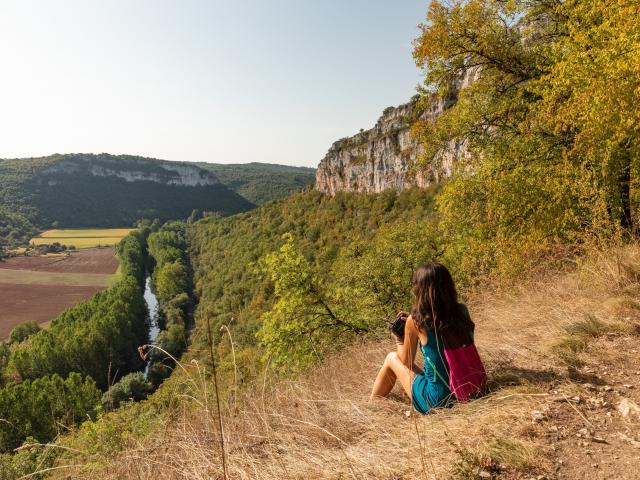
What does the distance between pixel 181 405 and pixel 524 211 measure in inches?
282

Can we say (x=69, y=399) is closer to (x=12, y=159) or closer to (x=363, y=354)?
(x=363, y=354)

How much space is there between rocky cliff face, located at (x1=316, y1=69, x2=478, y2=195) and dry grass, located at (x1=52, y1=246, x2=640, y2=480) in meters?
52.9

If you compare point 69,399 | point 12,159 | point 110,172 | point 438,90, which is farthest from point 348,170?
point 12,159

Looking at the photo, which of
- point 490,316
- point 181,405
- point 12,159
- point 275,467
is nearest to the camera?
point 275,467

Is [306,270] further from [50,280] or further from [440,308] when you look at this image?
[50,280]

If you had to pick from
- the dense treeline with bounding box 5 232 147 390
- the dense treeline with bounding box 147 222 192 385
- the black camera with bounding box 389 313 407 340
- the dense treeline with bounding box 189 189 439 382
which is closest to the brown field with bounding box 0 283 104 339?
the dense treeline with bounding box 5 232 147 390

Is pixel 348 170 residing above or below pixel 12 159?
below

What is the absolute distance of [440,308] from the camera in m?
3.09

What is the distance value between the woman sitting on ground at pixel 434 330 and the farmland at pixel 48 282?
213 feet

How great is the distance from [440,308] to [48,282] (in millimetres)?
96657

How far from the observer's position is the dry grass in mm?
2191

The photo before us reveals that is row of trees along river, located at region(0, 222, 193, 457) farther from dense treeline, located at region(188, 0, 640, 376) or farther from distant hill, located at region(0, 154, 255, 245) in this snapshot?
distant hill, located at region(0, 154, 255, 245)

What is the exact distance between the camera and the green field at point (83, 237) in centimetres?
12487

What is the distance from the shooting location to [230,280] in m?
62.2
